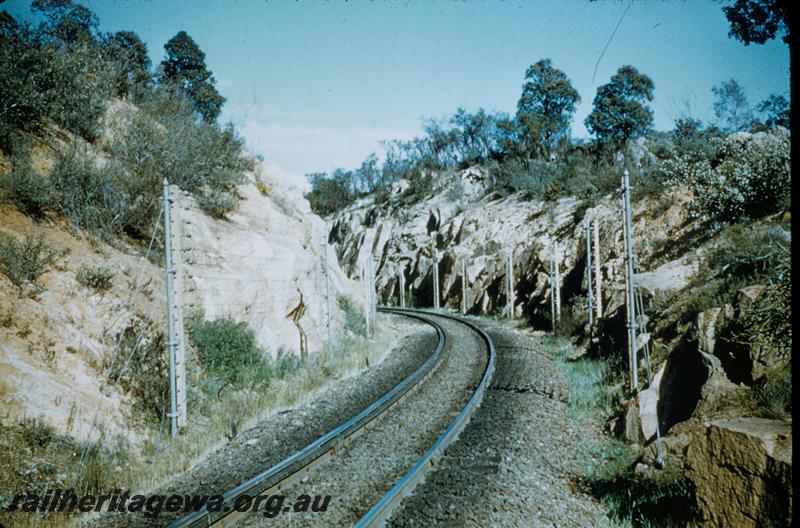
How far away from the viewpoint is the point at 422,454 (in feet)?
21.3

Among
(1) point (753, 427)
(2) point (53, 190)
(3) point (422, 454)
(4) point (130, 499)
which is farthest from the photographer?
(2) point (53, 190)

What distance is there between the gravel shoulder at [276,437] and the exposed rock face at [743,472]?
4992 mm

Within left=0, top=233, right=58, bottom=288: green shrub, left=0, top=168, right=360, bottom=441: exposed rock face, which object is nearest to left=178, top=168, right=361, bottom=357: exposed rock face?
left=0, top=168, right=360, bottom=441: exposed rock face

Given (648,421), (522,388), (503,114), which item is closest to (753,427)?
(648,421)

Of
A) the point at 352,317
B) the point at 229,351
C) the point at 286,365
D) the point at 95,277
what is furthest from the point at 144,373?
the point at 352,317

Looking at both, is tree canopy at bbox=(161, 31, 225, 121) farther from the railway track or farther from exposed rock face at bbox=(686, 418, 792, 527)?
exposed rock face at bbox=(686, 418, 792, 527)

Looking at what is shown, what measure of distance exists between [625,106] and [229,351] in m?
43.8

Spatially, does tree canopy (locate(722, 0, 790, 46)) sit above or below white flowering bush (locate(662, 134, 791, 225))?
above

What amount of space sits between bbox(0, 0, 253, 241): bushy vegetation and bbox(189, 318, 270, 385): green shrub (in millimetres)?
3198

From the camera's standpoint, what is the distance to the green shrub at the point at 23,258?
713cm

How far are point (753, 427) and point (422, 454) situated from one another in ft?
12.8

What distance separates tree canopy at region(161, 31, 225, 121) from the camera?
990 inches

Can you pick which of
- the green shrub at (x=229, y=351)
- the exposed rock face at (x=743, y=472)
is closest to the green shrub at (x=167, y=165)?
the green shrub at (x=229, y=351)

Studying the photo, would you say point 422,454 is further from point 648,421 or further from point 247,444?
point 648,421
